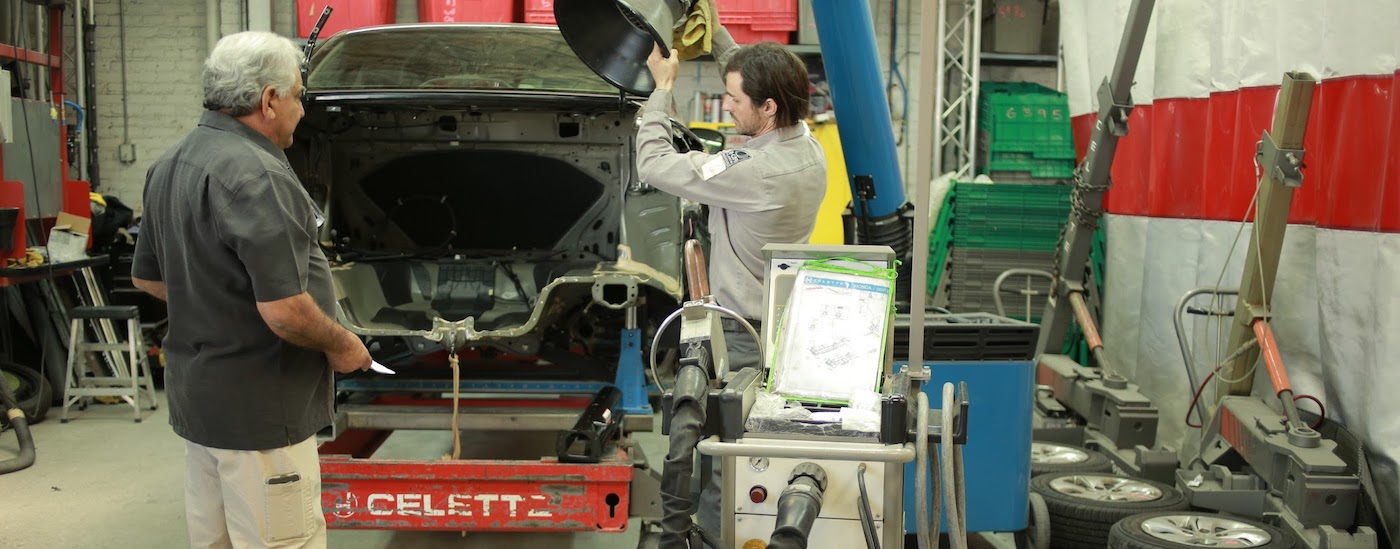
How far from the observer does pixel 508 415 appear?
4.12 m

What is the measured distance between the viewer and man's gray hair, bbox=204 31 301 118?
239 centimetres

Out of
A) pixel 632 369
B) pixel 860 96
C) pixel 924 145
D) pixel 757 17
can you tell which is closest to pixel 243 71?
pixel 924 145

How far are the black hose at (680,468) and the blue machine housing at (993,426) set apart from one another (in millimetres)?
1639

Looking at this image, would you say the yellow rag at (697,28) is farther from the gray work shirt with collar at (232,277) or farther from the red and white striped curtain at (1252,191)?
the red and white striped curtain at (1252,191)

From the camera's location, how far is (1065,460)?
15.0ft

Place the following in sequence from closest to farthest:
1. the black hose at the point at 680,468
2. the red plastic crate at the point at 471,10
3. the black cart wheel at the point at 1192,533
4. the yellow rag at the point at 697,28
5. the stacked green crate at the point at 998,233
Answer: the black hose at the point at 680,468, the yellow rag at the point at 697,28, the black cart wheel at the point at 1192,533, the stacked green crate at the point at 998,233, the red plastic crate at the point at 471,10

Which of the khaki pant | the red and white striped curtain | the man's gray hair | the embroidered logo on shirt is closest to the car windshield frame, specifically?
the embroidered logo on shirt

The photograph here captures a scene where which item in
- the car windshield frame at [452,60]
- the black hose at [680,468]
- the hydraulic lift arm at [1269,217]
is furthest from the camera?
the car windshield frame at [452,60]

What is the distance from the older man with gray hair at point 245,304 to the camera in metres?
2.31

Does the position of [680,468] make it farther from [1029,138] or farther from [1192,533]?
[1029,138]

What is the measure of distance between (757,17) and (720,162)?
5.98m

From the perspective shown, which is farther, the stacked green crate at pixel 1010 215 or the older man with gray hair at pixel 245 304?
the stacked green crate at pixel 1010 215

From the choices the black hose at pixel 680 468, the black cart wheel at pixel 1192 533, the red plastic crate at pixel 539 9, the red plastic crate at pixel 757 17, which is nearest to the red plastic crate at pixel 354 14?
the red plastic crate at pixel 539 9

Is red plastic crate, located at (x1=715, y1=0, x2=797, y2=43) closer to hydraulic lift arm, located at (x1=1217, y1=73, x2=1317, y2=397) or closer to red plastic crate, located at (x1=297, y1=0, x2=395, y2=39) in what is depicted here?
red plastic crate, located at (x1=297, y1=0, x2=395, y2=39)
